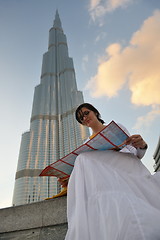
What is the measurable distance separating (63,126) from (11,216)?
61.0 meters

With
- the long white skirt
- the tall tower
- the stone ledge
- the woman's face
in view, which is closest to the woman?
the long white skirt

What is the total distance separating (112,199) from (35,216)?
6.25 feet

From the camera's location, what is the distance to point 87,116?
210 cm

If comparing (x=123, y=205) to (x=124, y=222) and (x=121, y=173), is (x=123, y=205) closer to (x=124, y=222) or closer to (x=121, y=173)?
(x=124, y=222)

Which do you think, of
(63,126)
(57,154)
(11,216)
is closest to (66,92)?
(63,126)

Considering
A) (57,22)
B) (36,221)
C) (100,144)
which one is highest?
(57,22)

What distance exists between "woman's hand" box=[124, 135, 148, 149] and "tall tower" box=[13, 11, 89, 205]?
5575cm

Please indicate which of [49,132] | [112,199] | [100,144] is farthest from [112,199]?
[49,132]

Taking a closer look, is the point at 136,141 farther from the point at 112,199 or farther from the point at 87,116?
the point at 87,116

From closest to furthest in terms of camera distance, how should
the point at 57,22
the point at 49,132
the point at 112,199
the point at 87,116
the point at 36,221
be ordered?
the point at 112,199, the point at 87,116, the point at 36,221, the point at 49,132, the point at 57,22

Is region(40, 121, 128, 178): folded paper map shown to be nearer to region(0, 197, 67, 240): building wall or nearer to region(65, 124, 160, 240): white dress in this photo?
region(65, 124, 160, 240): white dress

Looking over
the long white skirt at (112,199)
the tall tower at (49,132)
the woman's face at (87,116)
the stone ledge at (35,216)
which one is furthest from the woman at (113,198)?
the tall tower at (49,132)

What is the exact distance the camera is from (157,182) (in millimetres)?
1281

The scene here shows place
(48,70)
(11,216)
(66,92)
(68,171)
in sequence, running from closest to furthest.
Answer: (68,171), (11,216), (66,92), (48,70)
